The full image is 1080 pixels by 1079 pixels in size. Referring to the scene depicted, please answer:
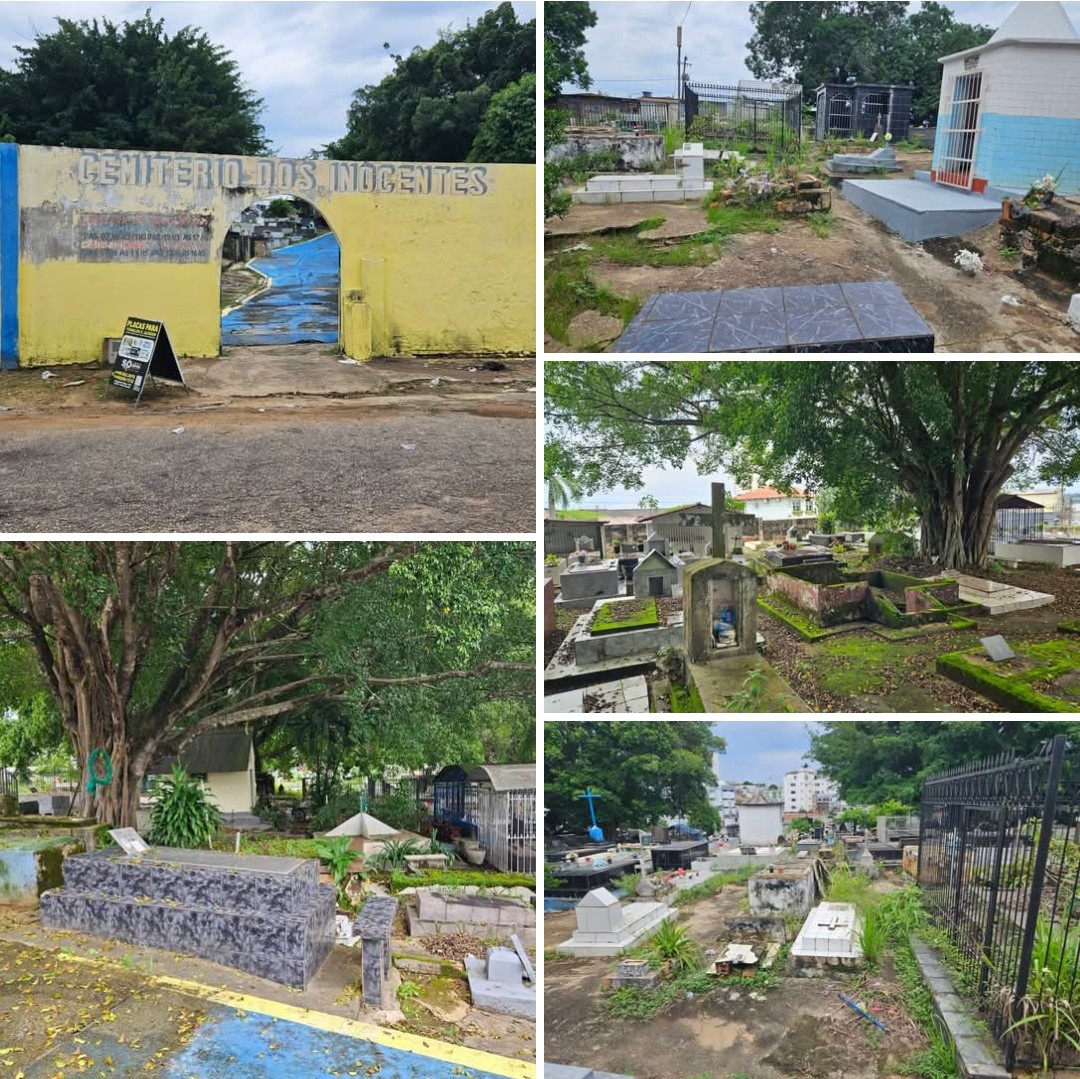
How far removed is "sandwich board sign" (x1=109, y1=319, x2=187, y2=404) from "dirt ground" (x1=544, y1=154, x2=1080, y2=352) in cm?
524

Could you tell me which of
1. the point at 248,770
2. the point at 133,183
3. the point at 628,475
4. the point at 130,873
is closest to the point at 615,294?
the point at 628,475

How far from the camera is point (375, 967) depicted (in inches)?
278

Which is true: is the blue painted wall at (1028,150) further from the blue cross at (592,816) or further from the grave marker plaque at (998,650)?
the blue cross at (592,816)

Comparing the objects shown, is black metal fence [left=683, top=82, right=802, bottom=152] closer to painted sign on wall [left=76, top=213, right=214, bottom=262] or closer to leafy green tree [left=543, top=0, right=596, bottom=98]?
leafy green tree [left=543, top=0, right=596, bottom=98]

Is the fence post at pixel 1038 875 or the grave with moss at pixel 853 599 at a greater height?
the grave with moss at pixel 853 599

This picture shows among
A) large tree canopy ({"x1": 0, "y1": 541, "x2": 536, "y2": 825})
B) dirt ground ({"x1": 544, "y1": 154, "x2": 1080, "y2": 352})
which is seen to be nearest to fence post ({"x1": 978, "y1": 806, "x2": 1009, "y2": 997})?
dirt ground ({"x1": 544, "y1": 154, "x2": 1080, "y2": 352})

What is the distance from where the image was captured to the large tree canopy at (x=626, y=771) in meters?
11.4

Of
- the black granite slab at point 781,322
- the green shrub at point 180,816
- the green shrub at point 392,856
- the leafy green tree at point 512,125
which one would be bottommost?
the green shrub at point 392,856

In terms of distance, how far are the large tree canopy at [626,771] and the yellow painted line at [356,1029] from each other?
3.72 metres

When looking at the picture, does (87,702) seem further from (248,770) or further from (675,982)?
(248,770)

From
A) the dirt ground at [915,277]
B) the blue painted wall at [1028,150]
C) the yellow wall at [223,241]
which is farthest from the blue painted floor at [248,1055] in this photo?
the yellow wall at [223,241]

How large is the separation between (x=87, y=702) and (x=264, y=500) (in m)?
4.27

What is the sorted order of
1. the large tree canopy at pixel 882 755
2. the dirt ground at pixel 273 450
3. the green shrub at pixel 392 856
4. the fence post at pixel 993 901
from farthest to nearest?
the large tree canopy at pixel 882 755
the green shrub at pixel 392 856
the dirt ground at pixel 273 450
the fence post at pixel 993 901

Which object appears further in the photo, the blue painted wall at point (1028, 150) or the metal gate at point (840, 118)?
the metal gate at point (840, 118)
